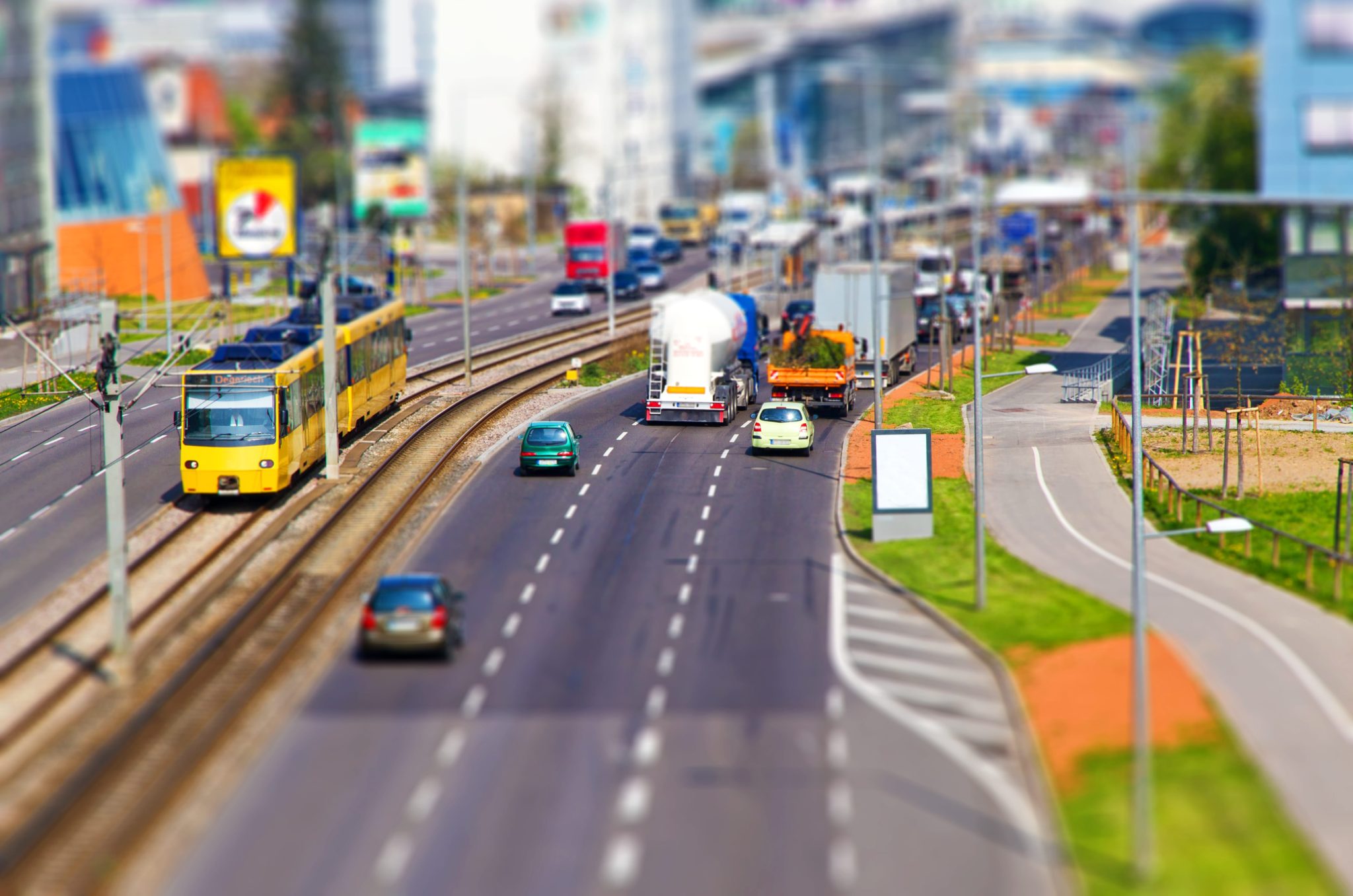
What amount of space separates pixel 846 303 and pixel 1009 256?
54.8 m

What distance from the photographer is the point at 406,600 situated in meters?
35.9

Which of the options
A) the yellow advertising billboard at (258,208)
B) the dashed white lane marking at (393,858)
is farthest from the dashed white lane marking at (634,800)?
the yellow advertising billboard at (258,208)

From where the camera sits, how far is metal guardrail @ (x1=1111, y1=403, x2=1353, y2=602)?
136 ft

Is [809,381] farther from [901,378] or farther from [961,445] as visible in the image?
[901,378]

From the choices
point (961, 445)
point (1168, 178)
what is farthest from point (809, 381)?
point (1168, 178)

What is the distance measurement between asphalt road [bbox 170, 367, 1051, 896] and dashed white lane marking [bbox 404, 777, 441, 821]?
0.06 meters

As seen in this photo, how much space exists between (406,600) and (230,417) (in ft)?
48.5

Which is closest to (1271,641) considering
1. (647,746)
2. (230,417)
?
(647,746)

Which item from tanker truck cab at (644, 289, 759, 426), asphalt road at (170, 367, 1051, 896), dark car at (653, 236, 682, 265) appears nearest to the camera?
asphalt road at (170, 367, 1051, 896)

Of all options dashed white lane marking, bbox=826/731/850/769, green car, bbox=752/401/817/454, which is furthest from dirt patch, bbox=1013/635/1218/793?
green car, bbox=752/401/817/454

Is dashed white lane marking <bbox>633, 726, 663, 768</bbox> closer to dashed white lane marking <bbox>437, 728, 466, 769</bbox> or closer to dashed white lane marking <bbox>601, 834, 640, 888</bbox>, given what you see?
dashed white lane marking <bbox>437, 728, 466, 769</bbox>

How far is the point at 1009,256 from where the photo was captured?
409 ft

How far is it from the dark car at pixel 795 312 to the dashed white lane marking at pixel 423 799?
53.0m

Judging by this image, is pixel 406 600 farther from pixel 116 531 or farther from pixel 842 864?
pixel 842 864
